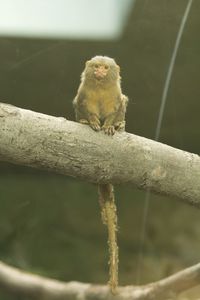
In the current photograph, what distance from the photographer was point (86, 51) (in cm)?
231

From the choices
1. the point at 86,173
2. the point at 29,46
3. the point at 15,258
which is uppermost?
the point at 29,46

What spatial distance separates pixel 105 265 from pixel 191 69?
1.21 m

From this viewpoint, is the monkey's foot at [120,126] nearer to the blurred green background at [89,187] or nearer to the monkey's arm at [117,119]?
the monkey's arm at [117,119]

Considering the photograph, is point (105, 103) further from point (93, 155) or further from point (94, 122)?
point (93, 155)

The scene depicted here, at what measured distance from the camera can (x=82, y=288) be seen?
234 cm

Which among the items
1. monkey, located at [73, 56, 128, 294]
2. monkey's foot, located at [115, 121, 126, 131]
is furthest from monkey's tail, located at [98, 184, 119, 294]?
monkey's foot, located at [115, 121, 126, 131]

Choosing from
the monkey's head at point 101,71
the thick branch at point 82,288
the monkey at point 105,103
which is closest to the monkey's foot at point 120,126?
the monkey at point 105,103

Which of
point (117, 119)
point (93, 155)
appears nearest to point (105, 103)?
point (117, 119)

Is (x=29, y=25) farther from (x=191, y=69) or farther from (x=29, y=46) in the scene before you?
(x=191, y=69)

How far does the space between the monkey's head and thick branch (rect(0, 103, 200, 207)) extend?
0.80 ft

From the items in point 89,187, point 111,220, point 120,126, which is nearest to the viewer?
point 120,126

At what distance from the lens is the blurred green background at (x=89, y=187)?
2293 mm

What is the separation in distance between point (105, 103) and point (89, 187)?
3.66ft

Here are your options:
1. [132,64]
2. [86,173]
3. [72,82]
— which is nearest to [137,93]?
[132,64]
